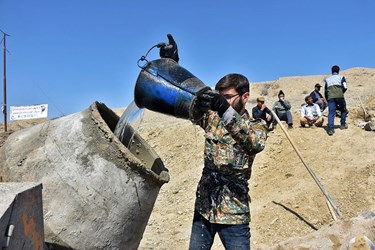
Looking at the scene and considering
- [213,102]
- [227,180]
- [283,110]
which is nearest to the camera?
[213,102]

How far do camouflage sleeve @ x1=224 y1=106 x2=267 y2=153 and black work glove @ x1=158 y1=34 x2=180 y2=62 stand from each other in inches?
27.2

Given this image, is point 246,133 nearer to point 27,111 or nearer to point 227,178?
point 227,178

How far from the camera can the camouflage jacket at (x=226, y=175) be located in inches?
107

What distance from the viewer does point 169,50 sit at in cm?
292

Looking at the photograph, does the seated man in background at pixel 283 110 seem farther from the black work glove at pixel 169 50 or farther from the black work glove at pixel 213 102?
the black work glove at pixel 213 102

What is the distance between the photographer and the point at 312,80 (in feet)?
103

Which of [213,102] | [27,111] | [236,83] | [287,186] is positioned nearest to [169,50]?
[236,83]

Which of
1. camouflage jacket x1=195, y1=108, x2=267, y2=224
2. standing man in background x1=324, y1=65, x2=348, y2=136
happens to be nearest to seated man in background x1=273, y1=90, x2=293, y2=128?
standing man in background x1=324, y1=65, x2=348, y2=136

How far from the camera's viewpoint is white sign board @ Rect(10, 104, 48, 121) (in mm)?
11594

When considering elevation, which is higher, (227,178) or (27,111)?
(27,111)

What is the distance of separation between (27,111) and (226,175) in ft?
33.5

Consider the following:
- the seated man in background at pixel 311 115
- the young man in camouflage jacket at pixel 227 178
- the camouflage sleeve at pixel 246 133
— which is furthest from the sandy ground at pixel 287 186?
the camouflage sleeve at pixel 246 133

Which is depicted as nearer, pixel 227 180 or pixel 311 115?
pixel 227 180

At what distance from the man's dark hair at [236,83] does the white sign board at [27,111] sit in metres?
9.56
